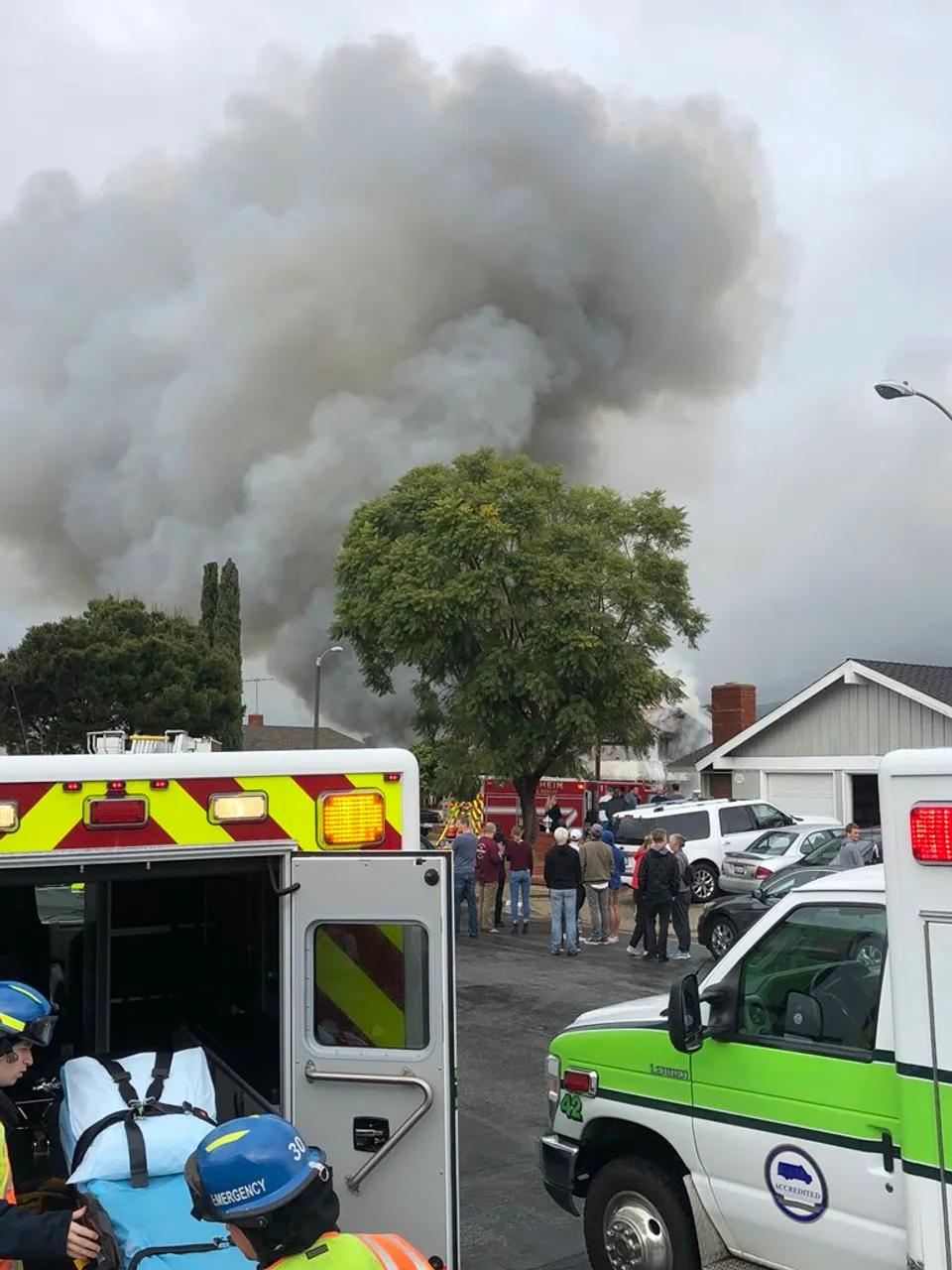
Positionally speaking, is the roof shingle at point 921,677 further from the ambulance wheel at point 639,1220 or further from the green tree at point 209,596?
the green tree at point 209,596

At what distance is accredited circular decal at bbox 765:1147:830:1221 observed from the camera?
12.7 feet

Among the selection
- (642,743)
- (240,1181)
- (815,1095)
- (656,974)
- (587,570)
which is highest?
(587,570)

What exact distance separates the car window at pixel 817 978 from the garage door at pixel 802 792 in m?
29.6

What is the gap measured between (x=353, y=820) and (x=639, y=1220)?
79.0 inches

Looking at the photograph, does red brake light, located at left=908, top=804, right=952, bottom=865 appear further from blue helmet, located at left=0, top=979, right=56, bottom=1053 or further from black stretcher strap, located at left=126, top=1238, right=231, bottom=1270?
blue helmet, located at left=0, top=979, right=56, bottom=1053

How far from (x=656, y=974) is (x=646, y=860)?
139 cm

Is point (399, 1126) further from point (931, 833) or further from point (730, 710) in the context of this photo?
point (730, 710)

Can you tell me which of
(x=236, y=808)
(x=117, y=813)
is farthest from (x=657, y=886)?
(x=117, y=813)

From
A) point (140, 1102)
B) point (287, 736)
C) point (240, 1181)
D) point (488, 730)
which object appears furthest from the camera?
point (287, 736)

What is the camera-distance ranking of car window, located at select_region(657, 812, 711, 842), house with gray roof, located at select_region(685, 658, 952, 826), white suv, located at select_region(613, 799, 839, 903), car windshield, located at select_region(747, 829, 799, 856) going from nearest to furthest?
car windshield, located at select_region(747, 829, 799, 856)
white suv, located at select_region(613, 799, 839, 903)
car window, located at select_region(657, 812, 711, 842)
house with gray roof, located at select_region(685, 658, 952, 826)

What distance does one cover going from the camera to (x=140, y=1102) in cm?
380

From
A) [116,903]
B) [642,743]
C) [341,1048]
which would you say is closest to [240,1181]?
[341,1048]

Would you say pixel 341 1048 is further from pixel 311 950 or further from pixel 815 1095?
pixel 815 1095

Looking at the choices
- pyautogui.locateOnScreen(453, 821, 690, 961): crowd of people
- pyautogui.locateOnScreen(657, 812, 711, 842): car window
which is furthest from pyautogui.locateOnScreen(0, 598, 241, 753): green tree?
pyautogui.locateOnScreen(453, 821, 690, 961): crowd of people
